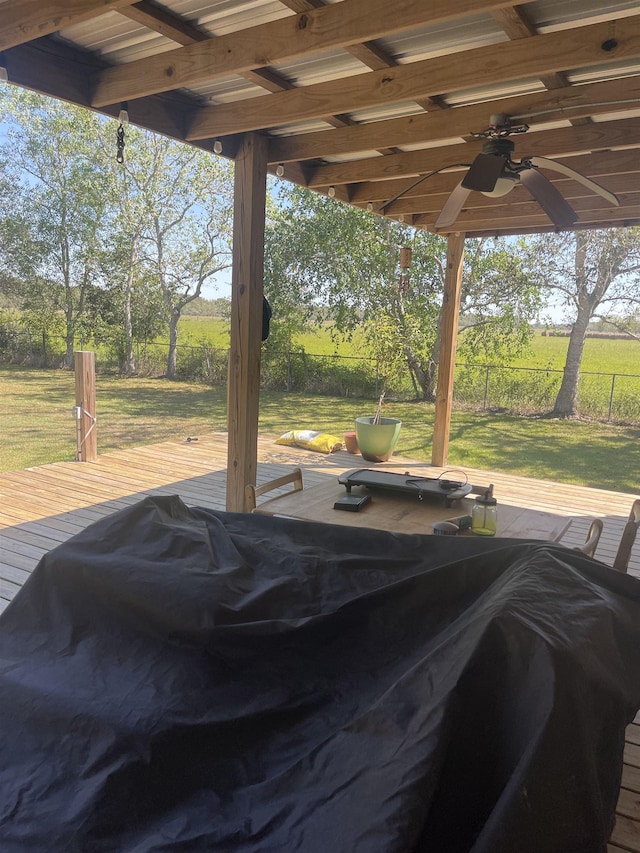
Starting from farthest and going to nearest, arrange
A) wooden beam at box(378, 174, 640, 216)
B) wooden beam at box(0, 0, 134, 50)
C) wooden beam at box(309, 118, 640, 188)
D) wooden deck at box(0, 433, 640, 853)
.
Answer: wooden beam at box(378, 174, 640, 216)
wooden deck at box(0, 433, 640, 853)
wooden beam at box(309, 118, 640, 188)
wooden beam at box(0, 0, 134, 50)

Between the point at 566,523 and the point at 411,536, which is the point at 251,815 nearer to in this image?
the point at 411,536

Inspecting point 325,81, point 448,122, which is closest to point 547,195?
point 448,122

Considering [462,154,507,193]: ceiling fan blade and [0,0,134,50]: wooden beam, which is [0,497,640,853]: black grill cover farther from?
[0,0,134,50]: wooden beam

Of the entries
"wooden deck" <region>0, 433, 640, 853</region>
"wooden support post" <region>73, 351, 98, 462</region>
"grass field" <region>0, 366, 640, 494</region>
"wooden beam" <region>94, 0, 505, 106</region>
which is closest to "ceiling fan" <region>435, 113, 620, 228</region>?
"wooden beam" <region>94, 0, 505, 106</region>

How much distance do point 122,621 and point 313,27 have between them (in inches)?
81.1

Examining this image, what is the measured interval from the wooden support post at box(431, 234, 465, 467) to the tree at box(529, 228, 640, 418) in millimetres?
4160

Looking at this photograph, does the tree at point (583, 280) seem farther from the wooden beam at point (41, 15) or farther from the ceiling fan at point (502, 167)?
the wooden beam at point (41, 15)

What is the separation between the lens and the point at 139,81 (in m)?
2.60

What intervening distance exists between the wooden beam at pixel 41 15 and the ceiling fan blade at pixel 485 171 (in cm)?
138

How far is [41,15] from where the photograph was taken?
6.82 ft

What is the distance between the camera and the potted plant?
643 centimetres

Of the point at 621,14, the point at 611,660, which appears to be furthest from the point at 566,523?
the point at 621,14

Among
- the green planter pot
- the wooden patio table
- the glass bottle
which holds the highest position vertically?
the glass bottle

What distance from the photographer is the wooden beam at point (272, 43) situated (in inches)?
77.9
